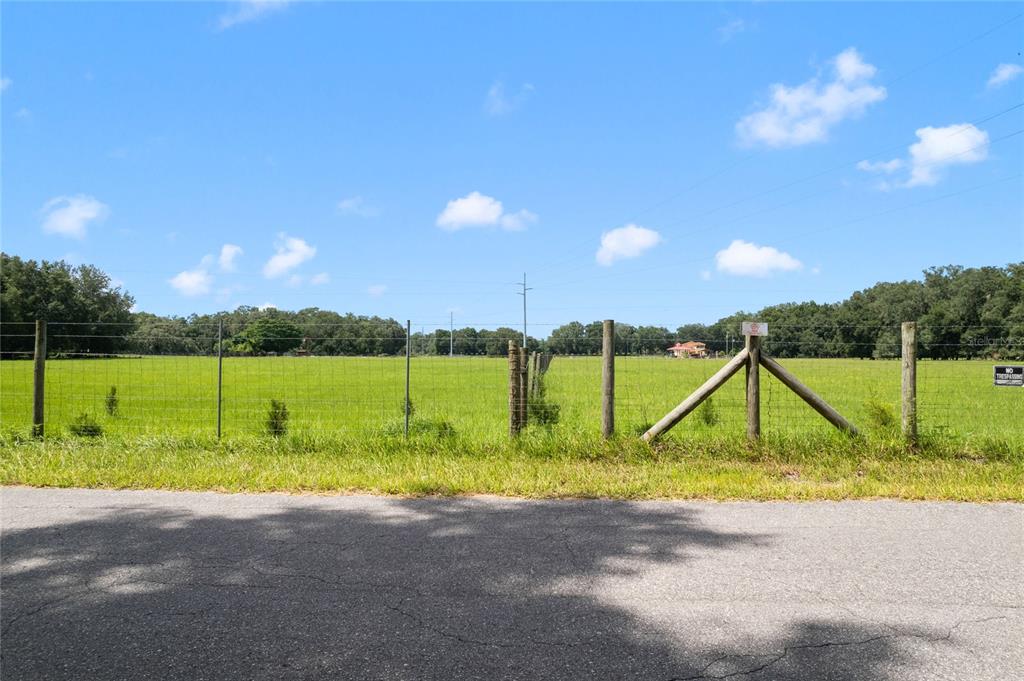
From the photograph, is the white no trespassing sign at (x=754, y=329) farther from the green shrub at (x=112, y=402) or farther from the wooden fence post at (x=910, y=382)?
the green shrub at (x=112, y=402)

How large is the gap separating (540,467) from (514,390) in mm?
1971

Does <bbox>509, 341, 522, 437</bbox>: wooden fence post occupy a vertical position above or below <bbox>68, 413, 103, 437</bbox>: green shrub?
above

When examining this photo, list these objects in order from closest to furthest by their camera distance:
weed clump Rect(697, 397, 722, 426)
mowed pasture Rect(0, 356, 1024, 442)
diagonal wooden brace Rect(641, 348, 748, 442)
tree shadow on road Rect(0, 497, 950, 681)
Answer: tree shadow on road Rect(0, 497, 950, 681) < diagonal wooden brace Rect(641, 348, 748, 442) < mowed pasture Rect(0, 356, 1024, 442) < weed clump Rect(697, 397, 722, 426)

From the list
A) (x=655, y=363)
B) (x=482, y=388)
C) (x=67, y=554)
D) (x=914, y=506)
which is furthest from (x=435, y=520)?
(x=482, y=388)

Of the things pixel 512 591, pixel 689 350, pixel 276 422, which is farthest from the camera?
pixel 689 350

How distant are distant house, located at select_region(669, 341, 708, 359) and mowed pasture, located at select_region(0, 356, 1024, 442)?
1.17 ft

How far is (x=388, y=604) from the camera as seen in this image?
12.2 feet

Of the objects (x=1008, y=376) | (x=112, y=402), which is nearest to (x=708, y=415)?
(x=1008, y=376)

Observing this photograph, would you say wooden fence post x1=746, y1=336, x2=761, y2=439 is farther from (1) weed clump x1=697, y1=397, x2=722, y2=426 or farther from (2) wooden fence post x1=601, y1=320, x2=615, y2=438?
(1) weed clump x1=697, y1=397, x2=722, y2=426

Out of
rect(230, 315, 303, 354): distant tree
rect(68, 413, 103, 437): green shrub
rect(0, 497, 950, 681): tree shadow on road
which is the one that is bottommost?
rect(0, 497, 950, 681): tree shadow on road

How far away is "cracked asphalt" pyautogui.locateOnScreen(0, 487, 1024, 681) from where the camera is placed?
3.08m

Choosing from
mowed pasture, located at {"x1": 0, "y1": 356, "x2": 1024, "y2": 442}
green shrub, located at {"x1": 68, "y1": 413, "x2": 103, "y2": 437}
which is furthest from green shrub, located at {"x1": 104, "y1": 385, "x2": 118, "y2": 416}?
green shrub, located at {"x1": 68, "y1": 413, "x2": 103, "y2": 437}

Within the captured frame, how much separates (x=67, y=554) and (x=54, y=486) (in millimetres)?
2837

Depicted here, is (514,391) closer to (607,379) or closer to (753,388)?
(607,379)
